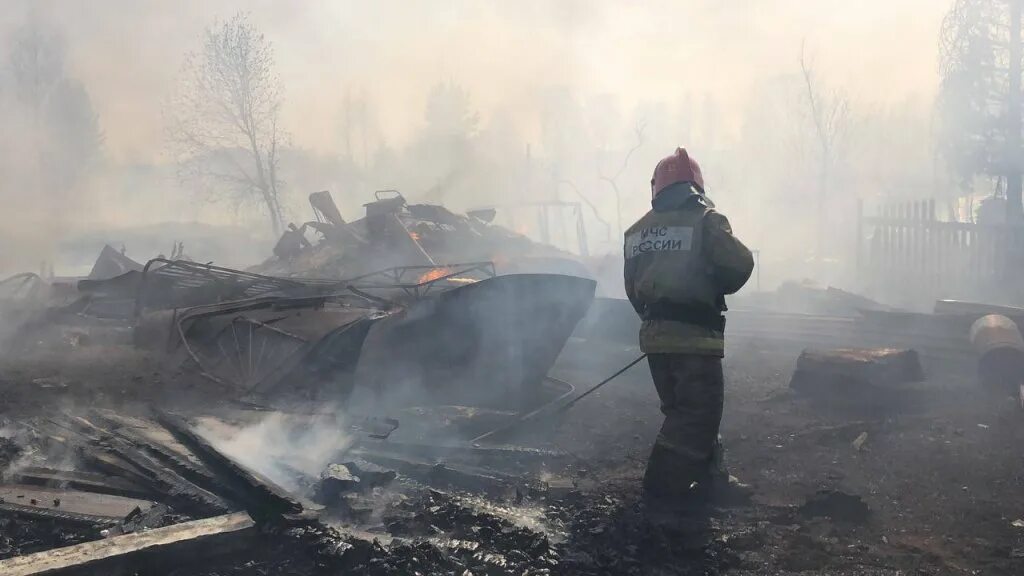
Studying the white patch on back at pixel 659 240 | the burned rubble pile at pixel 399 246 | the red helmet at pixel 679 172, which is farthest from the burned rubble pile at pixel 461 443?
the burned rubble pile at pixel 399 246

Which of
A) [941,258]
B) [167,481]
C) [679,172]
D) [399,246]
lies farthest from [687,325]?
[941,258]

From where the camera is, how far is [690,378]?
3955 millimetres

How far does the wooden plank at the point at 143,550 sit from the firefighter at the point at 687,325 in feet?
8.15

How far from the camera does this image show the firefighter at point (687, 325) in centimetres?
394

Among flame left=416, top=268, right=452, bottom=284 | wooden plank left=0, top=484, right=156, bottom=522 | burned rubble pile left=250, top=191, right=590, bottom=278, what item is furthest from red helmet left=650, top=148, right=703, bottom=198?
burned rubble pile left=250, top=191, right=590, bottom=278

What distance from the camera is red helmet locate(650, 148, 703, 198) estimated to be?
420 cm

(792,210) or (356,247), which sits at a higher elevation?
(792,210)

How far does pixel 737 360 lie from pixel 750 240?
2929cm

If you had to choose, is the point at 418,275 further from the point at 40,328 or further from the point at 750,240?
the point at 750,240

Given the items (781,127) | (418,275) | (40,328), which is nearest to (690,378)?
(418,275)

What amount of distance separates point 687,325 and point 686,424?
61cm

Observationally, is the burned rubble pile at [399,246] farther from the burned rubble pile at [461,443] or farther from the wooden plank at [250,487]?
the wooden plank at [250,487]

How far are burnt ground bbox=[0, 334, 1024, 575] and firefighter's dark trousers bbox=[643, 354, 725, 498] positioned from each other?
0.26 meters

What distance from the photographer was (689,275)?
3992 mm
